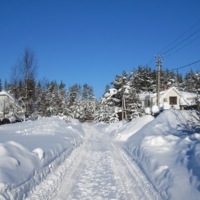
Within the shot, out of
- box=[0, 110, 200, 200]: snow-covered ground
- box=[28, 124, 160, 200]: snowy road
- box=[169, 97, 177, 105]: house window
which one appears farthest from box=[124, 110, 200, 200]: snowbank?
box=[169, 97, 177, 105]: house window

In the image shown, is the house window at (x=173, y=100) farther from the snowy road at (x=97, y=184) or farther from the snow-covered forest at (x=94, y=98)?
the snowy road at (x=97, y=184)

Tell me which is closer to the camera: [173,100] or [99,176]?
[99,176]

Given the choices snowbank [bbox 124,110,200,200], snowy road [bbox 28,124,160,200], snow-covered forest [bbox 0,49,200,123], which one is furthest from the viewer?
snow-covered forest [bbox 0,49,200,123]

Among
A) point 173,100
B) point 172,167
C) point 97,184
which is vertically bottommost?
point 97,184

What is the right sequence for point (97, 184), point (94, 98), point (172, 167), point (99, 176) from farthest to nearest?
point (94, 98) < point (99, 176) < point (172, 167) < point (97, 184)

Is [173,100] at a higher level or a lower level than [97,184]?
higher

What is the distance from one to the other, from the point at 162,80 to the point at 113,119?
26.6 m

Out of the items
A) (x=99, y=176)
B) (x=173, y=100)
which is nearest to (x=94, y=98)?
(x=173, y=100)

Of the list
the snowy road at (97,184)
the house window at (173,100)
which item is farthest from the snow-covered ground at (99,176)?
the house window at (173,100)

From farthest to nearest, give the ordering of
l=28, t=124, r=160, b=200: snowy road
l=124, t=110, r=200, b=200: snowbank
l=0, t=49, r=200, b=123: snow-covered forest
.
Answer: l=0, t=49, r=200, b=123: snow-covered forest
l=28, t=124, r=160, b=200: snowy road
l=124, t=110, r=200, b=200: snowbank

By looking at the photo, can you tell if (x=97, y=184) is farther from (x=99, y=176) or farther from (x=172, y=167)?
(x=172, y=167)

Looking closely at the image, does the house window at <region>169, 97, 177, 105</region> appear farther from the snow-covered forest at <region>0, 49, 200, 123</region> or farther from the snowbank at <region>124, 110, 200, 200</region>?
the snowbank at <region>124, 110, 200, 200</region>

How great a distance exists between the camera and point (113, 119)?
43531mm

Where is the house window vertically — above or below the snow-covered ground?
above
